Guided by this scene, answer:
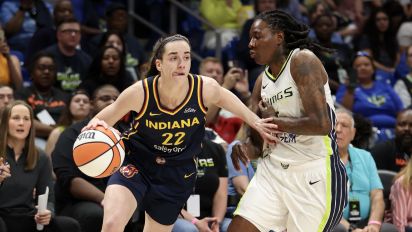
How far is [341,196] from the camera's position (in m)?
5.63

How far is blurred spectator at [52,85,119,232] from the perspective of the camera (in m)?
7.47

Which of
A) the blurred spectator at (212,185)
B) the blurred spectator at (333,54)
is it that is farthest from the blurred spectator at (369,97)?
the blurred spectator at (212,185)

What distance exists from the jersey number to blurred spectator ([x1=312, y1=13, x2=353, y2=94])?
5.31m

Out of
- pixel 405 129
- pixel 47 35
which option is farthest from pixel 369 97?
pixel 47 35

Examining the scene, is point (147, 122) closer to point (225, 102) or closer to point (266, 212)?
point (225, 102)

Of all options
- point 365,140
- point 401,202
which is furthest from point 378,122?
point 401,202

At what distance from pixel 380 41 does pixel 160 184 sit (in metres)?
7.09

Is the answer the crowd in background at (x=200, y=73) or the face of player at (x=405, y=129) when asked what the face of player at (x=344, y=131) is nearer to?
the crowd in background at (x=200, y=73)

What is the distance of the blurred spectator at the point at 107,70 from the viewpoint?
9531 millimetres

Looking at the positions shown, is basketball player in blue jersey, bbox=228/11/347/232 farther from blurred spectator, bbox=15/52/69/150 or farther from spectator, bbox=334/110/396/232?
blurred spectator, bbox=15/52/69/150

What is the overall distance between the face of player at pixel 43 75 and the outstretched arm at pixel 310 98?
14.3 feet

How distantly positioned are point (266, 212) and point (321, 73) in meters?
0.99

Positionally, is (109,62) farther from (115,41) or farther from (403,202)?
(403,202)

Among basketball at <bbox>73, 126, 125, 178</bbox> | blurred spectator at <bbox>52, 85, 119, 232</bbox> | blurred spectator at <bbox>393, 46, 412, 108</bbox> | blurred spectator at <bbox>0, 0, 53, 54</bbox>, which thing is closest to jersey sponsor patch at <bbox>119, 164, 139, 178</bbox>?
basketball at <bbox>73, 126, 125, 178</bbox>
